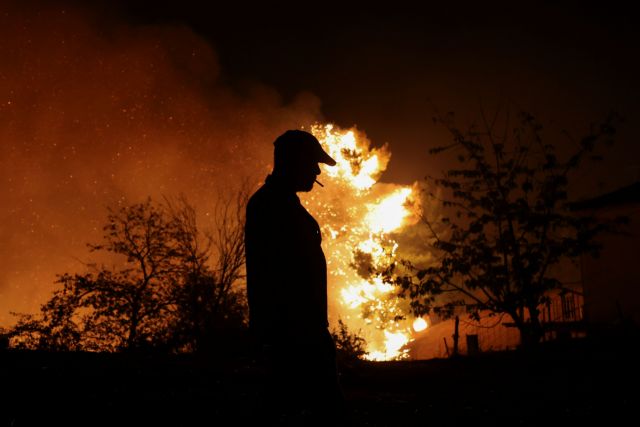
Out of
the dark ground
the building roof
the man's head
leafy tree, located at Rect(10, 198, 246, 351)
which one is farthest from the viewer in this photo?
the building roof

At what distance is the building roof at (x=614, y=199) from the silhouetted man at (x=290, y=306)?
1977 cm

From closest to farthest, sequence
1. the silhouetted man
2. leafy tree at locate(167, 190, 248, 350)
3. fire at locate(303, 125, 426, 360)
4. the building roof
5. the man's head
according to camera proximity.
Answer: the silhouetted man, the man's head, leafy tree at locate(167, 190, 248, 350), the building roof, fire at locate(303, 125, 426, 360)

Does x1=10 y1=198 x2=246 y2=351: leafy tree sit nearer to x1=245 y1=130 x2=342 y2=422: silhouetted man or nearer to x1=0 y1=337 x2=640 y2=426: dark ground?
x1=0 y1=337 x2=640 y2=426: dark ground

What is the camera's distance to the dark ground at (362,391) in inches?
244

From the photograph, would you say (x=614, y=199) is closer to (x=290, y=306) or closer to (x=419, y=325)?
(x=290, y=306)

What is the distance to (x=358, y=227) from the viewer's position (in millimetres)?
38219

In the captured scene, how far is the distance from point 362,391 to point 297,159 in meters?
7.16

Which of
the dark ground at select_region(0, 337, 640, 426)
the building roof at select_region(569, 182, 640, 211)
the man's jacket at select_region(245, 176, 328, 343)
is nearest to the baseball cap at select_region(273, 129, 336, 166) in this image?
the man's jacket at select_region(245, 176, 328, 343)

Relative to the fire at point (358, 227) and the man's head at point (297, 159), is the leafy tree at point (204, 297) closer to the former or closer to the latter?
the fire at point (358, 227)

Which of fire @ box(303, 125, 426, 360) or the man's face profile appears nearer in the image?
the man's face profile

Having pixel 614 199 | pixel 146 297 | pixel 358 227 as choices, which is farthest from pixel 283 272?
pixel 358 227

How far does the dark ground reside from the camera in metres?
6.20

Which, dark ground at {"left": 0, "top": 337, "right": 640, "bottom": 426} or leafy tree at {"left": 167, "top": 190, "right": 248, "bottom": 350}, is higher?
leafy tree at {"left": 167, "top": 190, "right": 248, "bottom": 350}

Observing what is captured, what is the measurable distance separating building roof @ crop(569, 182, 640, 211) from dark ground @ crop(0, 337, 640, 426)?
1019 centimetres
